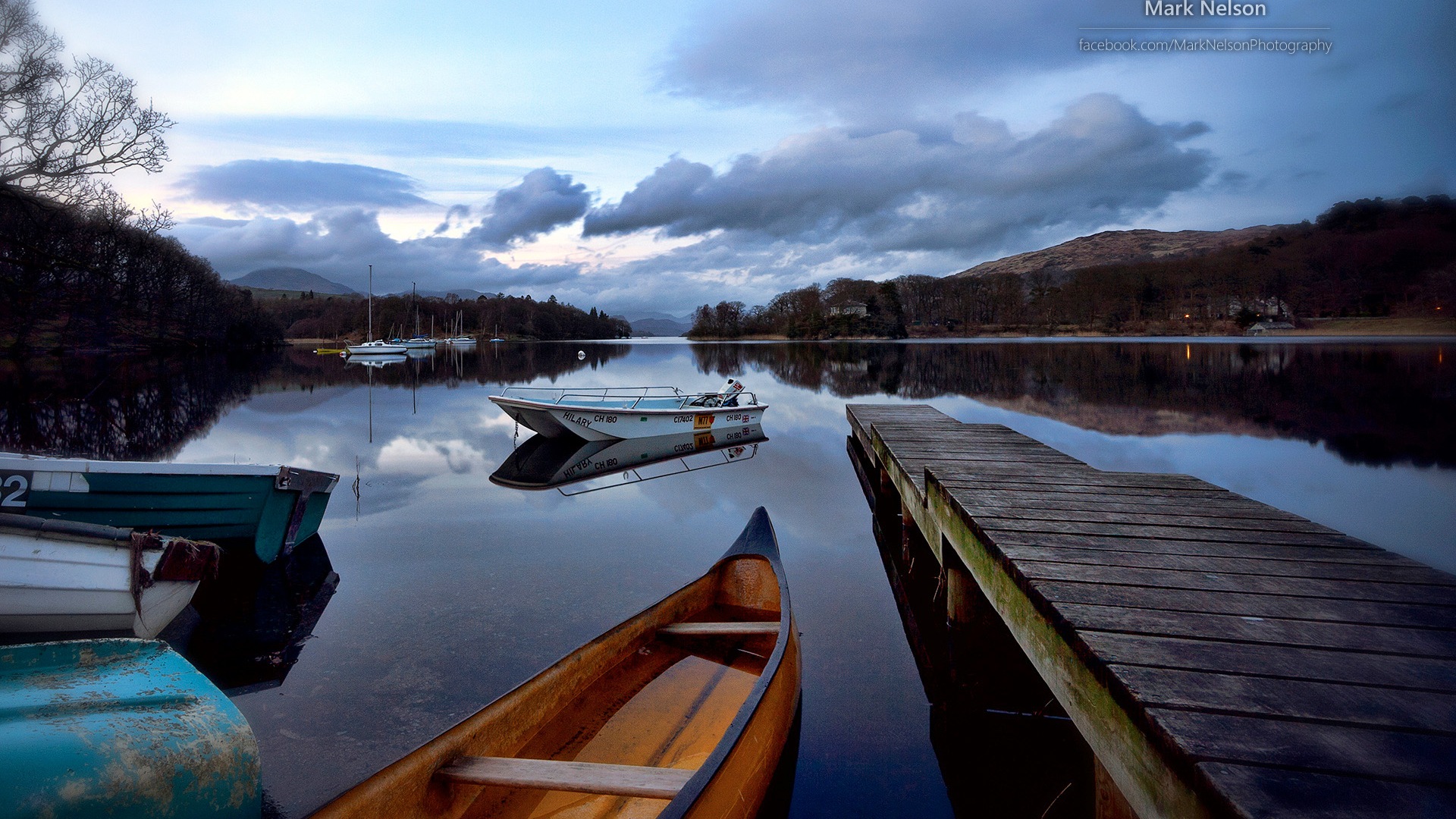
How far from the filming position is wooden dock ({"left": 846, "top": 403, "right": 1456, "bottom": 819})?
2.12 m

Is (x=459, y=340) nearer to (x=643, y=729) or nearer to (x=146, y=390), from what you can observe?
(x=146, y=390)

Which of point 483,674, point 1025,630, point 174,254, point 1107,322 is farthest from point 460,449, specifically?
point 1107,322

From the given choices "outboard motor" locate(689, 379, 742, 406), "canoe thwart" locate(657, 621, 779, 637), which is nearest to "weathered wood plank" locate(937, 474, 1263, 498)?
"canoe thwart" locate(657, 621, 779, 637)

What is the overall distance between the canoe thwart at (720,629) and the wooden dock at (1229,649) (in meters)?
1.65

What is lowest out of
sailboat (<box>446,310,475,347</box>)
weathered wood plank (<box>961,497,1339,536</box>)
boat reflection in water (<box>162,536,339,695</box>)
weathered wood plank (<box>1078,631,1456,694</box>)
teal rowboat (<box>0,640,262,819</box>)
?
boat reflection in water (<box>162,536,339,695</box>)

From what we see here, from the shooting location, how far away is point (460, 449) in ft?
60.5

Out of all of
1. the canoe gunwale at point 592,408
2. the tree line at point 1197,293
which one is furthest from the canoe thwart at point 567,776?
the tree line at point 1197,293

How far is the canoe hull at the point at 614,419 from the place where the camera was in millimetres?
17234

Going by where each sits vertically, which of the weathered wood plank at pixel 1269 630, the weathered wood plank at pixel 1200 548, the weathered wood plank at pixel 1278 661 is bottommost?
the weathered wood plank at pixel 1278 661

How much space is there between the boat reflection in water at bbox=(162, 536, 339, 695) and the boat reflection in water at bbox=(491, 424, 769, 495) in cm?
548

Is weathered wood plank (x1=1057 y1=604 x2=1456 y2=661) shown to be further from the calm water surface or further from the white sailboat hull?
the white sailboat hull

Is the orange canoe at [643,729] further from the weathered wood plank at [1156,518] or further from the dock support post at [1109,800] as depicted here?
the weathered wood plank at [1156,518]

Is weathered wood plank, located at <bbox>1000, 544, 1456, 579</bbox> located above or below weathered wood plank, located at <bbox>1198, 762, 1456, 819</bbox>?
above

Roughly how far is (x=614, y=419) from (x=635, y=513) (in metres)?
6.51
